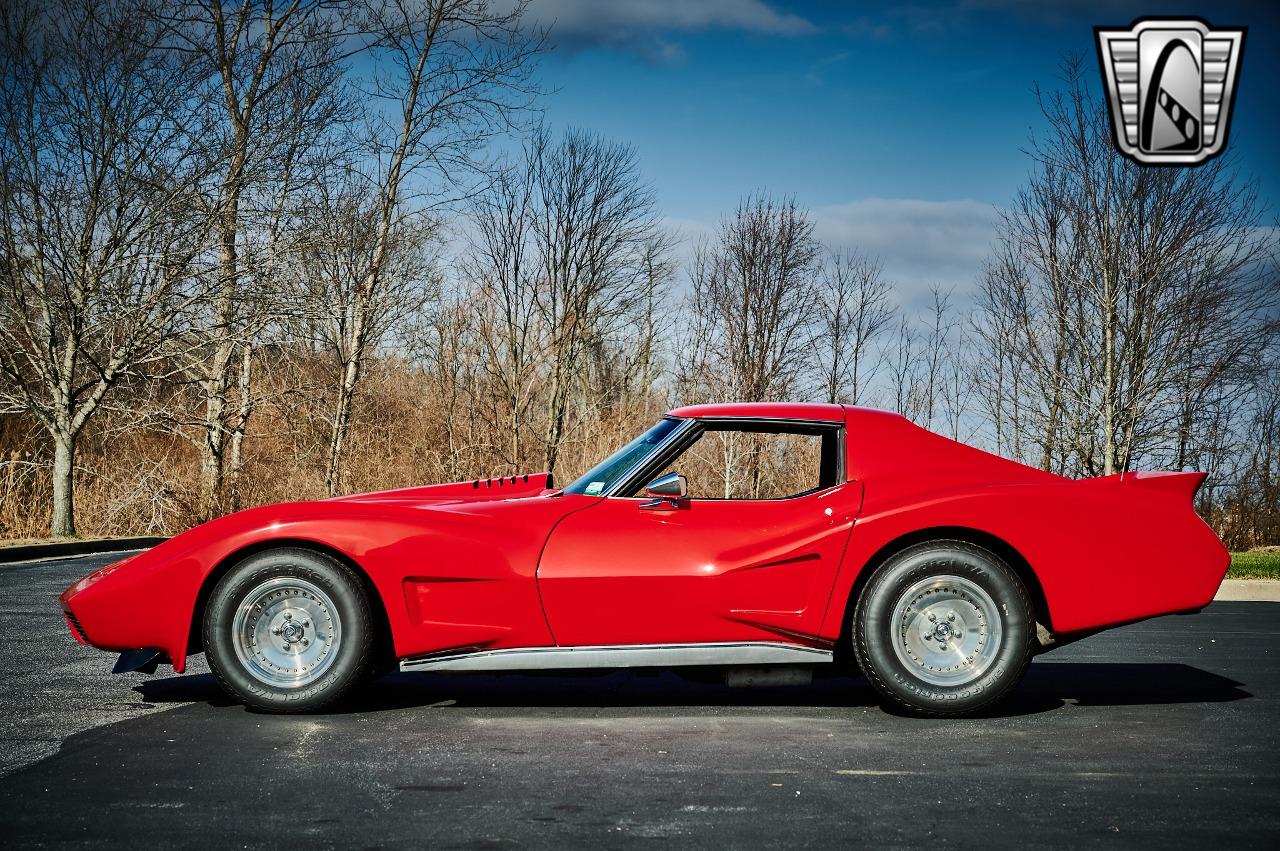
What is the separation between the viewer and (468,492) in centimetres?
611

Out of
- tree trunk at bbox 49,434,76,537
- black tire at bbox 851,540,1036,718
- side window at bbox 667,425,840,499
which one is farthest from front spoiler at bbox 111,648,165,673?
tree trunk at bbox 49,434,76,537

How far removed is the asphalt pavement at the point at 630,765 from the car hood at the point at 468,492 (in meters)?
1.02

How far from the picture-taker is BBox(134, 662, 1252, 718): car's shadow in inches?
225

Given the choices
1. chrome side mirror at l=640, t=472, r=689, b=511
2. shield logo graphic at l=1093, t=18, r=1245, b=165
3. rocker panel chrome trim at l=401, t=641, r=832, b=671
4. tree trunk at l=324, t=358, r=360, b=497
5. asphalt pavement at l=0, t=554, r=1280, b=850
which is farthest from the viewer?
tree trunk at l=324, t=358, r=360, b=497

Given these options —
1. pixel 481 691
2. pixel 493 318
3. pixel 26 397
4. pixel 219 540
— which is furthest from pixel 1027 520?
pixel 493 318

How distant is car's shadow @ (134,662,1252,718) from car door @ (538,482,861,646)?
0.30 metres

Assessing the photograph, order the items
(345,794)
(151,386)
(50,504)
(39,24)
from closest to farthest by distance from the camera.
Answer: (345,794)
(39,24)
(50,504)
(151,386)

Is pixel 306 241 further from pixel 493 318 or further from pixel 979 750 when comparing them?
pixel 979 750

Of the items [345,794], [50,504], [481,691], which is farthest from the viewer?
[50,504]

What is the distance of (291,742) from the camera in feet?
15.6

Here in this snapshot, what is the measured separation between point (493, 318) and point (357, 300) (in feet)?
9.11

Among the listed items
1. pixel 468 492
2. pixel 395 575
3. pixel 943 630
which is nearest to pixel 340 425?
pixel 468 492

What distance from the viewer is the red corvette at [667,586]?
5.27m

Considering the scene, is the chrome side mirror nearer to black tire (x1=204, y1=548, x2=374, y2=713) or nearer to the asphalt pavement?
the asphalt pavement
